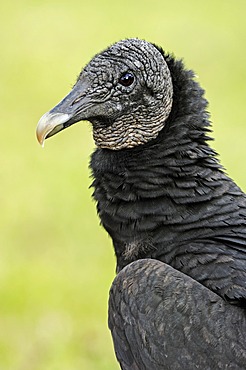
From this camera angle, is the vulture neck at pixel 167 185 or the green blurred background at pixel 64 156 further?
the green blurred background at pixel 64 156

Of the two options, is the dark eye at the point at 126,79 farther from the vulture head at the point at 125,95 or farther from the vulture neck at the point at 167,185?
the vulture neck at the point at 167,185

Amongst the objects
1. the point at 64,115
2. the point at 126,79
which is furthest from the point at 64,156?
the point at 64,115

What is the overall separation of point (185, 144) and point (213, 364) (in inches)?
46.9

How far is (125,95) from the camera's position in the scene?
4.70 metres

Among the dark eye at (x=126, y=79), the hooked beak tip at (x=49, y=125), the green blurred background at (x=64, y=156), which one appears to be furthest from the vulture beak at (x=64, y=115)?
the green blurred background at (x=64, y=156)

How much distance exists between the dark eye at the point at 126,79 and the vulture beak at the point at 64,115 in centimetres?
19

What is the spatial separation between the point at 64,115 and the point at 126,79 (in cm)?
39

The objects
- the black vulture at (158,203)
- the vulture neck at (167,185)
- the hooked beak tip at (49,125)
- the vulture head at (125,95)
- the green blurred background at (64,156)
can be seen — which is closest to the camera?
the black vulture at (158,203)

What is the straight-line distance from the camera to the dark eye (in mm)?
4698

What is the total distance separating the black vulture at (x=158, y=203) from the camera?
416 cm

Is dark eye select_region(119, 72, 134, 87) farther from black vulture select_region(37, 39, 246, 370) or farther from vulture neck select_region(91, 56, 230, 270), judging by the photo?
vulture neck select_region(91, 56, 230, 270)

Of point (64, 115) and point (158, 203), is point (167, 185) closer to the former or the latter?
point (158, 203)

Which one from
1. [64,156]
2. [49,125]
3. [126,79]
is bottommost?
[49,125]

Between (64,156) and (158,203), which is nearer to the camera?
(158,203)
